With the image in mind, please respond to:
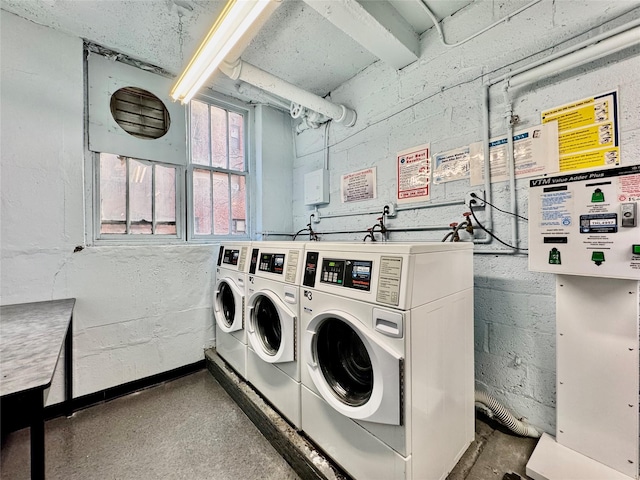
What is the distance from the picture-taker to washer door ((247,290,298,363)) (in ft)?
5.22

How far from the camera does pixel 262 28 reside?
2033mm

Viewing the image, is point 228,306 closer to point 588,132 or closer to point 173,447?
point 173,447

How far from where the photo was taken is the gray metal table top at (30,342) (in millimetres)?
866

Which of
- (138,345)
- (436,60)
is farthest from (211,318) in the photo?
(436,60)

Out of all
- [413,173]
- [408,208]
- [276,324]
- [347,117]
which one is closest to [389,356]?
[276,324]

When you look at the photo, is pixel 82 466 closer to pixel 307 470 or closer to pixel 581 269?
pixel 307 470

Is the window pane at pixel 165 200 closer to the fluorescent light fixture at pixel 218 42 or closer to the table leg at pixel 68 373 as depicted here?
the fluorescent light fixture at pixel 218 42

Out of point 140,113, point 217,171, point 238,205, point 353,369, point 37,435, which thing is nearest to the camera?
point 37,435

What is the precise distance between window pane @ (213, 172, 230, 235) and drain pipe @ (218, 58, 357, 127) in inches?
43.8

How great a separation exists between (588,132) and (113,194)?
3.39 metres

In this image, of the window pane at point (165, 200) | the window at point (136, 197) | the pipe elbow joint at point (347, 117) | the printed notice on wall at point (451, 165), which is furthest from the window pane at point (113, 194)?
the printed notice on wall at point (451, 165)

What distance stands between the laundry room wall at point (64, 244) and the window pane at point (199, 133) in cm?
90

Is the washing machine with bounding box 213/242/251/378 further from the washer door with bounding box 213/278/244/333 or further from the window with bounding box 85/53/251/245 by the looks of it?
the window with bounding box 85/53/251/245

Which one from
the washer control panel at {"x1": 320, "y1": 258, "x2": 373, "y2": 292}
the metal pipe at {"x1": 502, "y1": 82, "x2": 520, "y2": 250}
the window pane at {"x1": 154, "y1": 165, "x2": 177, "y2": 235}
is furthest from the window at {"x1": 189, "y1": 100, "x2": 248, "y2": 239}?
the metal pipe at {"x1": 502, "y1": 82, "x2": 520, "y2": 250}
